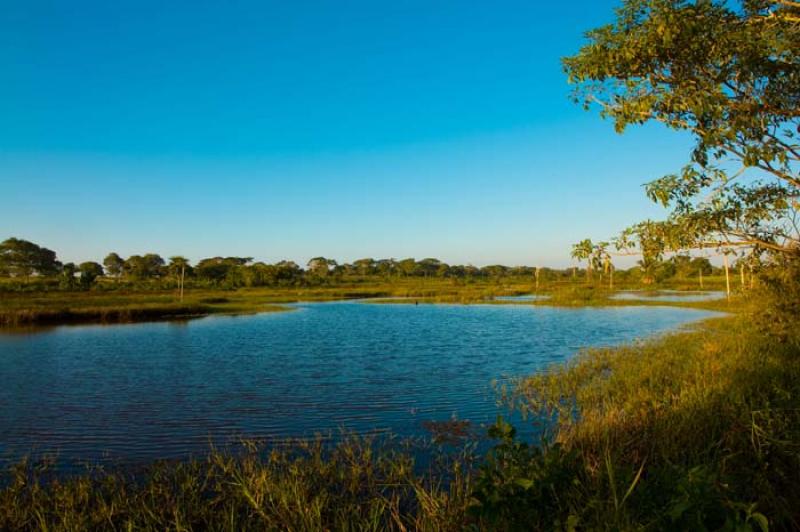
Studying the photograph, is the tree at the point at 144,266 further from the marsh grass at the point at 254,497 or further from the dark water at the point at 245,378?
the marsh grass at the point at 254,497

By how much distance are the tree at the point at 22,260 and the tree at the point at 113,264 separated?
84.7 feet

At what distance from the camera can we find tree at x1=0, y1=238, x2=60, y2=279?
3994 inches

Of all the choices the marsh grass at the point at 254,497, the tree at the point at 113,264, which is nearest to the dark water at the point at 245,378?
the marsh grass at the point at 254,497

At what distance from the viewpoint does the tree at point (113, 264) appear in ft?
449

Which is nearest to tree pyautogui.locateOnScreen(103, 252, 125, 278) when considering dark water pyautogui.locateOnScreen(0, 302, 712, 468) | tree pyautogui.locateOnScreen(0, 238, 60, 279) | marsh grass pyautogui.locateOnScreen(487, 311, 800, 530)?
tree pyautogui.locateOnScreen(0, 238, 60, 279)

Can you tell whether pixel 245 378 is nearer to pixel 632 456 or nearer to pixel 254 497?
pixel 254 497

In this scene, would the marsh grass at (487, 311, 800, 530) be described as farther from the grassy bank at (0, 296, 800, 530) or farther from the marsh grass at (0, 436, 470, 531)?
the marsh grass at (0, 436, 470, 531)

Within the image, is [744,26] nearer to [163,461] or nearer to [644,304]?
[163,461]

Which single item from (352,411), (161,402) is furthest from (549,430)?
(161,402)

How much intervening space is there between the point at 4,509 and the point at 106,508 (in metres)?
1.37

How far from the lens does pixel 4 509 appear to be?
620 cm

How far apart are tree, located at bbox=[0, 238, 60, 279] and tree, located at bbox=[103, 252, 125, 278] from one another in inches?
1017

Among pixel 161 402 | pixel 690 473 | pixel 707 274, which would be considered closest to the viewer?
pixel 690 473

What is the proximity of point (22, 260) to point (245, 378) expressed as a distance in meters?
117
